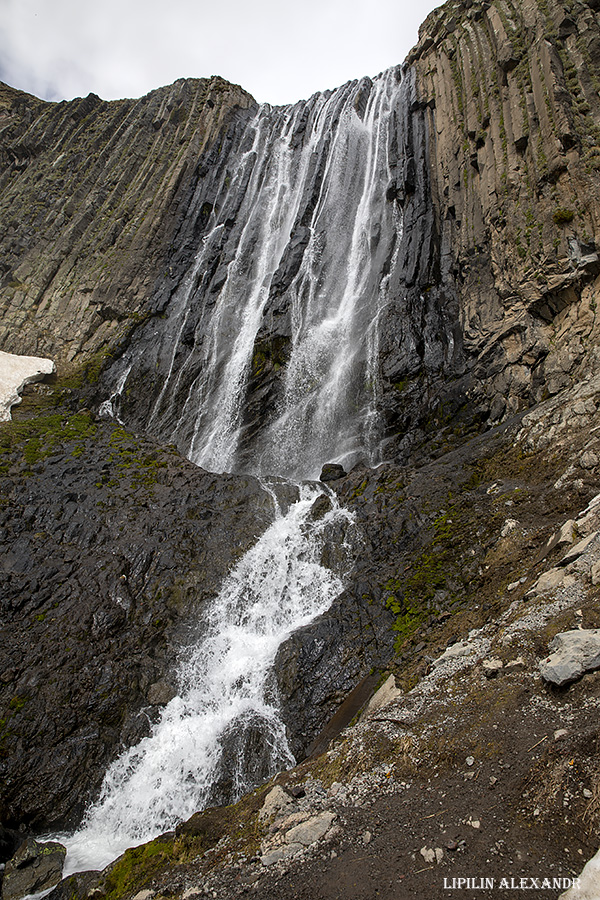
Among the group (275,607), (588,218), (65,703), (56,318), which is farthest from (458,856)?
(56,318)

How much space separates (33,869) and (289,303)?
23747mm

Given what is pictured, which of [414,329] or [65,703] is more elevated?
[414,329]

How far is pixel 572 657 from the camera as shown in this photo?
5.50 m

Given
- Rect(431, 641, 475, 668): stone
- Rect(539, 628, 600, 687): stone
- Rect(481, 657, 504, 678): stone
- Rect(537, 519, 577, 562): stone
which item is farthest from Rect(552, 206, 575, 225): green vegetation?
Rect(481, 657, 504, 678): stone

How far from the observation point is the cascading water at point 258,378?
9.93m

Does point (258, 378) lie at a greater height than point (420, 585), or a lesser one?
greater

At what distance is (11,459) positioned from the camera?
64.0 ft

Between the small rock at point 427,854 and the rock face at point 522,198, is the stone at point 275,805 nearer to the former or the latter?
the small rock at point 427,854

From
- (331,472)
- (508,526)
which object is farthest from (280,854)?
(331,472)

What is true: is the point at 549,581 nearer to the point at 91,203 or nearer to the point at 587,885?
the point at 587,885

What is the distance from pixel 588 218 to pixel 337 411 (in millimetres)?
11597

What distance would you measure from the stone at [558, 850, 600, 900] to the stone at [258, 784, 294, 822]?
3.70 metres

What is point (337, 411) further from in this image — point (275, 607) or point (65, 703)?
point (65, 703)

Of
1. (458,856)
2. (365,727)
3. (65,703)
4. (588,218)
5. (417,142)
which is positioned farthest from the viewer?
(417,142)
